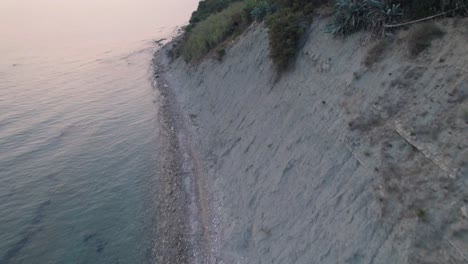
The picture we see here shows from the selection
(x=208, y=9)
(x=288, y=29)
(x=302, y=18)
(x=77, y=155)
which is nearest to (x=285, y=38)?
(x=288, y=29)

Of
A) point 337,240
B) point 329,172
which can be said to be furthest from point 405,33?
point 337,240

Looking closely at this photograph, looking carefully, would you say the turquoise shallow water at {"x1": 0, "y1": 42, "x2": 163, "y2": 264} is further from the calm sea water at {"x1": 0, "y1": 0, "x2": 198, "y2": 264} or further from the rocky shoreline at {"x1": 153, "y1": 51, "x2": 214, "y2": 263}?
the rocky shoreline at {"x1": 153, "y1": 51, "x2": 214, "y2": 263}

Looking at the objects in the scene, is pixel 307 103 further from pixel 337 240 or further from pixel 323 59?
pixel 337 240

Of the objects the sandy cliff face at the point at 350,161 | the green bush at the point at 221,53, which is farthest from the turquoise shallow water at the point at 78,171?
the green bush at the point at 221,53

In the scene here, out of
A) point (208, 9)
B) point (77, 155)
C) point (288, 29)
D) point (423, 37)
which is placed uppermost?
point (208, 9)

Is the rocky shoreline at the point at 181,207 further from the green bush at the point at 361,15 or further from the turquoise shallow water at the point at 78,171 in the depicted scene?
the green bush at the point at 361,15

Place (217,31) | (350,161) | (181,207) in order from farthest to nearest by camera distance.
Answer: (217,31) < (181,207) < (350,161)

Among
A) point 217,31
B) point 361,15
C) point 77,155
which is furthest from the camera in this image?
point 217,31

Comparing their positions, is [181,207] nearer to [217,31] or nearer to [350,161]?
[350,161]

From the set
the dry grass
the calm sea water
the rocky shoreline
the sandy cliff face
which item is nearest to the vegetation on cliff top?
the dry grass
